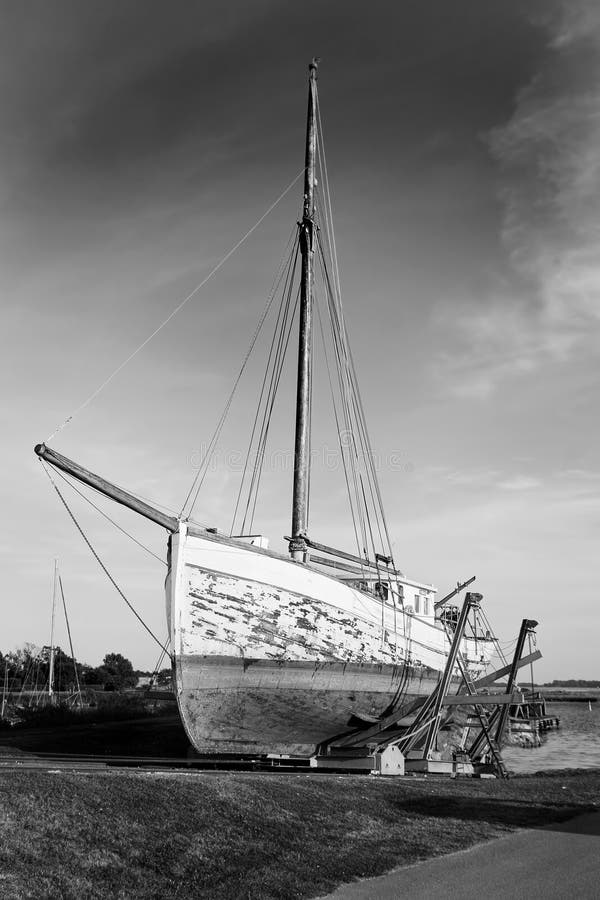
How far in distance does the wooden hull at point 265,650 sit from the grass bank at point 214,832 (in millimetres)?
6576

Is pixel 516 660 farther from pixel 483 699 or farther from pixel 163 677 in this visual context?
pixel 163 677

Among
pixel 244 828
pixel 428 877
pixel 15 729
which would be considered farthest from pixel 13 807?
pixel 15 729

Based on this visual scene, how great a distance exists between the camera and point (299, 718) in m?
24.3

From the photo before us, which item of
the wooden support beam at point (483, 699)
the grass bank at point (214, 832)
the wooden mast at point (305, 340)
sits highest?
the wooden mast at point (305, 340)

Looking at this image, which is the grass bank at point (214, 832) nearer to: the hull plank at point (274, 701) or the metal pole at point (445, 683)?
the hull plank at point (274, 701)

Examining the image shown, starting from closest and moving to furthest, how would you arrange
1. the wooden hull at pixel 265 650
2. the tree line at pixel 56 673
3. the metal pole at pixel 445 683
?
the wooden hull at pixel 265 650, the metal pole at pixel 445 683, the tree line at pixel 56 673

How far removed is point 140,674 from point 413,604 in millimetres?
126730

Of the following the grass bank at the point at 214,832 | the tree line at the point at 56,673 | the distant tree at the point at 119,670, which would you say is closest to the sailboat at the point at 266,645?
the grass bank at the point at 214,832

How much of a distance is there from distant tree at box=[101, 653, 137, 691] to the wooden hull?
9127cm

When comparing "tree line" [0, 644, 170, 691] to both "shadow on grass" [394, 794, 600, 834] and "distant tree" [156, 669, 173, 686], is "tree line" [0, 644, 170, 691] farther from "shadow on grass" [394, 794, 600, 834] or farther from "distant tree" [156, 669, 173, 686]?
"shadow on grass" [394, 794, 600, 834]

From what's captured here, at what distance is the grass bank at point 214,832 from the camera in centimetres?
873

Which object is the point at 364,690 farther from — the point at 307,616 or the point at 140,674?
the point at 140,674

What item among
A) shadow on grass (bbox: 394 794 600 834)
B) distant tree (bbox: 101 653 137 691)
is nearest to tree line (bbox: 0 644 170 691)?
distant tree (bbox: 101 653 137 691)

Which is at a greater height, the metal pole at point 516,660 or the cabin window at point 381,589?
the cabin window at point 381,589
